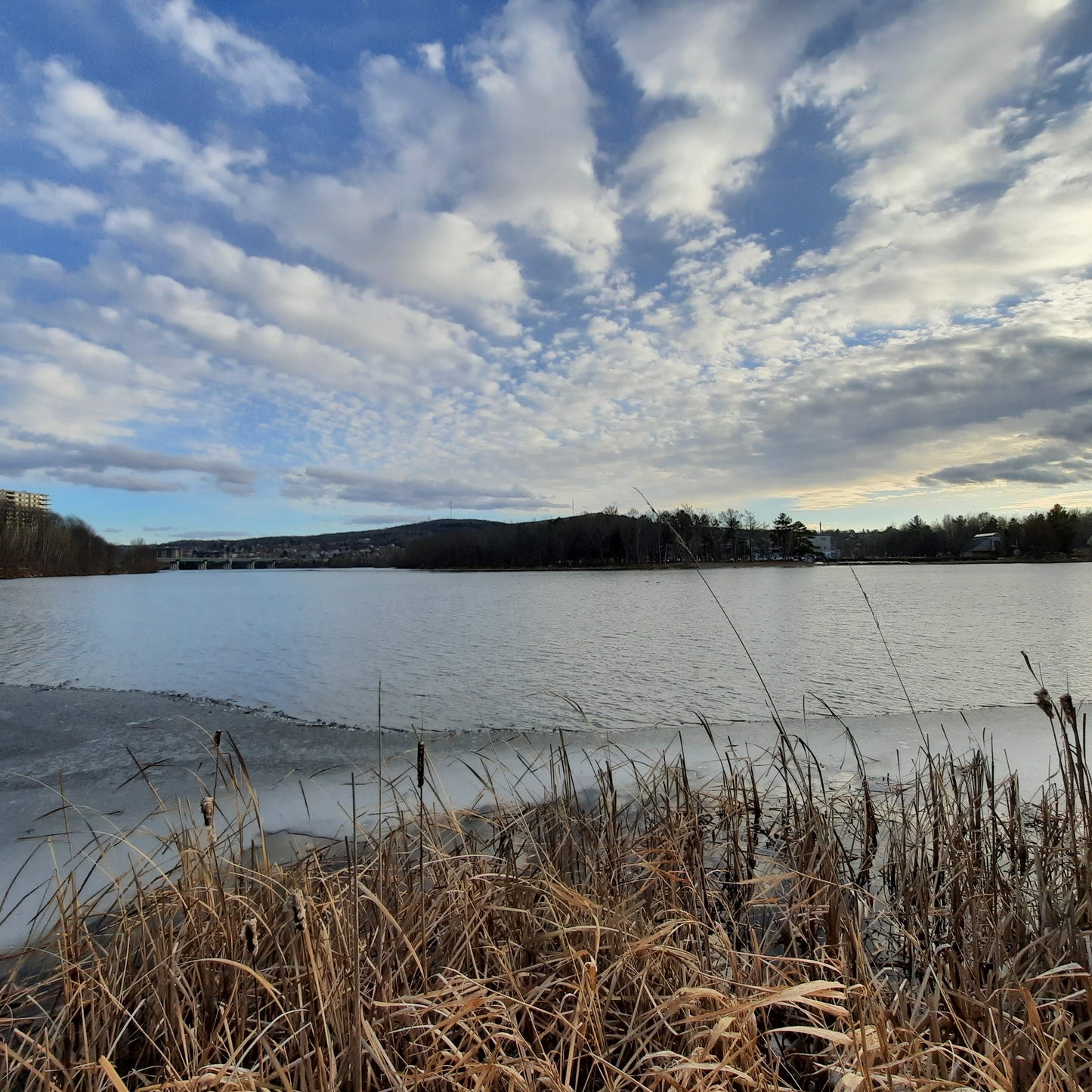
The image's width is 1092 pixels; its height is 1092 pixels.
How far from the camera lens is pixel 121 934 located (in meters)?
2.18

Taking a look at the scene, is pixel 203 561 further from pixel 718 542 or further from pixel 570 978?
pixel 570 978

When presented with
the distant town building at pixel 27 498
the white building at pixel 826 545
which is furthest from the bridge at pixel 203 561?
the white building at pixel 826 545

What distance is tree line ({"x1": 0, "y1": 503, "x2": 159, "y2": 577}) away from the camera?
75625mm

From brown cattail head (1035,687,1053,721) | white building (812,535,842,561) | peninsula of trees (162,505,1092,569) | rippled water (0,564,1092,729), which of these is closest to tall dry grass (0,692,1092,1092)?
brown cattail head (1035,687,1053,721)

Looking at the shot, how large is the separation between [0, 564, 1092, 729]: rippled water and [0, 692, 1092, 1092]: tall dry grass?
3.64 meters

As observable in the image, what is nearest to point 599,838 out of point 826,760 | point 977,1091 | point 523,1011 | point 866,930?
point 523,1011

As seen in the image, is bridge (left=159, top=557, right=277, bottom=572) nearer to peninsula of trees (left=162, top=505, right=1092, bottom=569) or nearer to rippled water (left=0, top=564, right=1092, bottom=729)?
peninsula of trees (left=162, top=505, right=1092, bottom=569)

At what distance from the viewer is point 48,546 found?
3204 inches

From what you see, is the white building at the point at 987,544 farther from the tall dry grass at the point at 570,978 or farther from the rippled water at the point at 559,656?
the tall dry grass at the point at 570,978

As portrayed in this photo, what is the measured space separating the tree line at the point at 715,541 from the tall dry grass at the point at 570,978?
78.7 meters

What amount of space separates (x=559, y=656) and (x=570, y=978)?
37.2 ft

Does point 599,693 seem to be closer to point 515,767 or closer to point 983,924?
point 515,767

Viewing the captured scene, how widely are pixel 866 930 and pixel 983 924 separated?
0.44 m

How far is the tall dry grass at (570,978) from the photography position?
1641 mm
